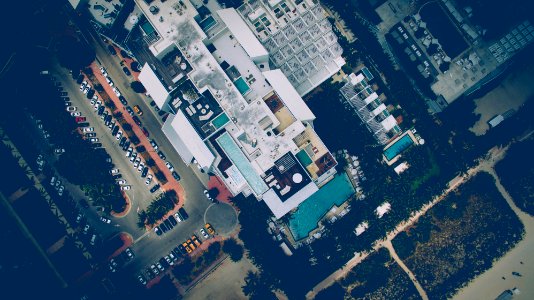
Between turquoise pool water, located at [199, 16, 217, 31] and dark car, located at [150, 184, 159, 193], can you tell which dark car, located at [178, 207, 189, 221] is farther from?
turquoise pool water, located at [199, 16, 217, 31]

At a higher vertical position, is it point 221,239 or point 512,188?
point 221,239

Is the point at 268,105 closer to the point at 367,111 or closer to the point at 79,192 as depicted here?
the point at 367,111

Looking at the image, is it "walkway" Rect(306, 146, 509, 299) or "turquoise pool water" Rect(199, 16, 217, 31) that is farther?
"walkway" Rect(306, 146, 509, 299)

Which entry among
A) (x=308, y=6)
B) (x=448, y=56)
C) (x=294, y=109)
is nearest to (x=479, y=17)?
(x=448, y=56)

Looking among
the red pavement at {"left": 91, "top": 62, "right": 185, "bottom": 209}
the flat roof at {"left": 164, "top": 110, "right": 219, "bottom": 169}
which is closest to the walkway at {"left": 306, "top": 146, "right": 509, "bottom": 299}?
the red pavement at {"left": 91, "top": 62, "right": 185, "bottom": 209}

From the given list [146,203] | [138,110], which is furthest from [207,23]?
[146,203]

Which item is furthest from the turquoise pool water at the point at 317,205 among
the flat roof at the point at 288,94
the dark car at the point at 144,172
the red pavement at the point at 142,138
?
the dark car at the point at 144,172
